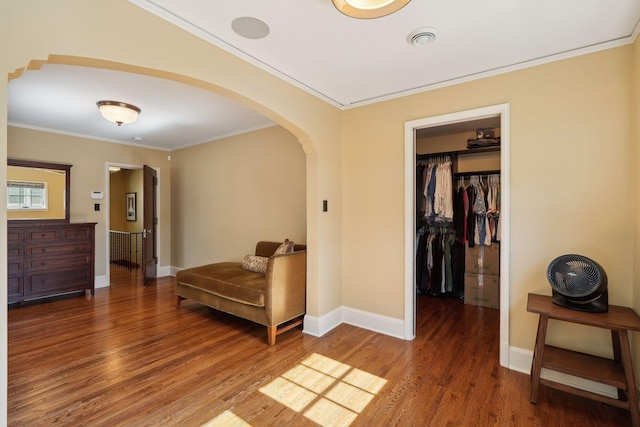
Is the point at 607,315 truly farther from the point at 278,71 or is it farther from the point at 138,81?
the point at 138,81

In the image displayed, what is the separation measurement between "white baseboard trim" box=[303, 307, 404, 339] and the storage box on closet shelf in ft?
8.18

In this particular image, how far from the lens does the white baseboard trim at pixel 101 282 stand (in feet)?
15.8

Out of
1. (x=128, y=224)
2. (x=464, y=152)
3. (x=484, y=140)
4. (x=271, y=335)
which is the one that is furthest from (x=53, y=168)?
(x=484, y=140)

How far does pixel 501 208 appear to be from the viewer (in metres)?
2.41

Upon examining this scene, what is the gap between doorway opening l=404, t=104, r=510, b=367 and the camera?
2.39 meters

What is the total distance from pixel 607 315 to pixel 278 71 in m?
2.87

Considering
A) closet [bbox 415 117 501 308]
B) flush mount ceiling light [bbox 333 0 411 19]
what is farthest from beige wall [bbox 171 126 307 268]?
flush mount ceiling light [bbox 333 0 411 19]

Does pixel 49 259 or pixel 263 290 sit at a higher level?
pixel 49 259

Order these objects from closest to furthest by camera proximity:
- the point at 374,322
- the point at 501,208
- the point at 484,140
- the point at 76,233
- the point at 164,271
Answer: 1. the point at 501,208
2. the point at 374,322
3. the point at 484,140
4. the point at 76,233
5. the point at 164,271

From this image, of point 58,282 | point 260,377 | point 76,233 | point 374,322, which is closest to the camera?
point 260,377

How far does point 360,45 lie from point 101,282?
527 centimetres

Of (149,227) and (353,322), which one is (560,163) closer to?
(353,322)

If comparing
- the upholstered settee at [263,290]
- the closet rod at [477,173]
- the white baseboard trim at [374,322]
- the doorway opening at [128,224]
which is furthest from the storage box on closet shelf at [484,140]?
the doorway opening at [128,224]

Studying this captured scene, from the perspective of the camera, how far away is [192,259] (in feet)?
17.7
